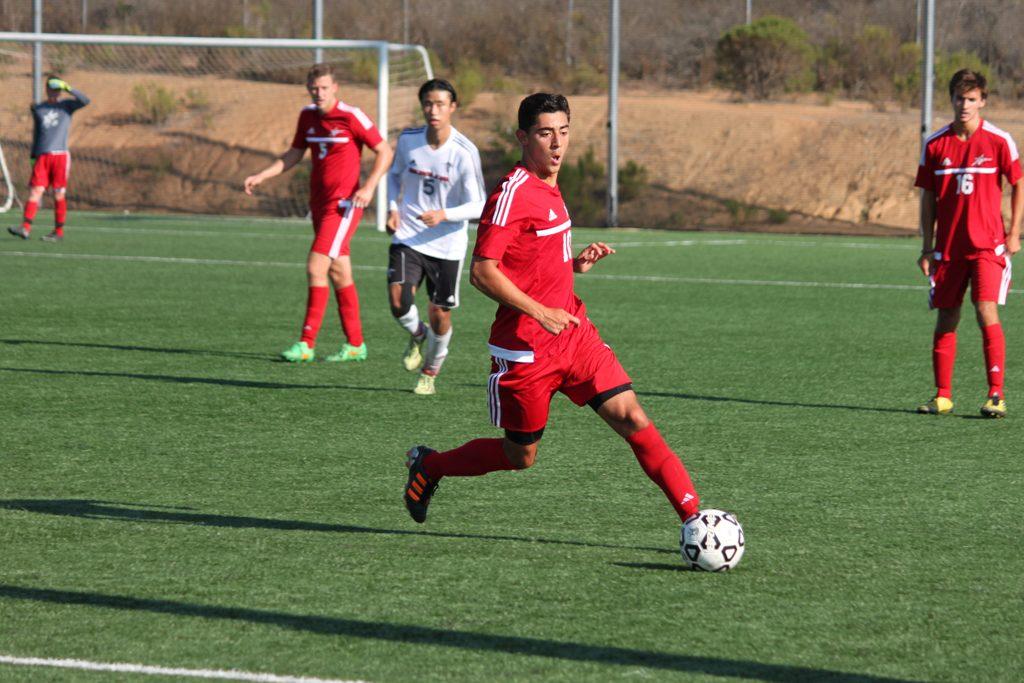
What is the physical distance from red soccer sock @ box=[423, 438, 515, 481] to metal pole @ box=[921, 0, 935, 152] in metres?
18.9

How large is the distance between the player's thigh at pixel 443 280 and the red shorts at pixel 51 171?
13.2 m

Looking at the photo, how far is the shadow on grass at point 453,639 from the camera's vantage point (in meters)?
4.14

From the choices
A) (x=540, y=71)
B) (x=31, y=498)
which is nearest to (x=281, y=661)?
(x=31, y=498)

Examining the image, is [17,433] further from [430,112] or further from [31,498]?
[430,112]

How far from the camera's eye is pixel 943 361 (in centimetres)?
862

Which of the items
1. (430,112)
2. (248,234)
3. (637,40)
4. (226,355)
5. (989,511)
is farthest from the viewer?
(637,40)

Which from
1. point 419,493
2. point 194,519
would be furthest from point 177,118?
point 419,493

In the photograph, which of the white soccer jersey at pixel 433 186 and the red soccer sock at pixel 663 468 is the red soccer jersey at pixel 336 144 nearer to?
the white soccer jersey at pixel 433 186

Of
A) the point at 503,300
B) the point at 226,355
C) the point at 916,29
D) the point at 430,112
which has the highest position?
the point at 916,29

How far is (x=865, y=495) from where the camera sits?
642cm

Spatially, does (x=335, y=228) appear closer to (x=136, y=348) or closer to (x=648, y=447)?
(x=136, y=348)

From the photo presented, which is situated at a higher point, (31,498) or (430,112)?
(430,112)

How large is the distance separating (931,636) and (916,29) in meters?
29.5

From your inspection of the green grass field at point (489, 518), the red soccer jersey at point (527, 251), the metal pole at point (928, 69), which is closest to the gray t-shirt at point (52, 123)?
the green grass field at point (489, 518)
